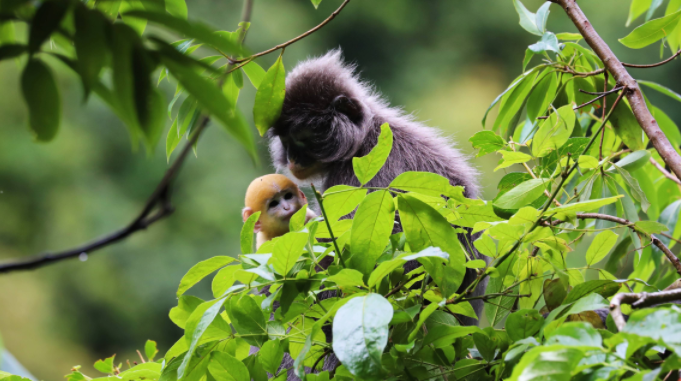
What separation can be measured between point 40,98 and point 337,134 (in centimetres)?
85

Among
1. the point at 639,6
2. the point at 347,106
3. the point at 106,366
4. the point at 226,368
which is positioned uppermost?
the point at 639,6

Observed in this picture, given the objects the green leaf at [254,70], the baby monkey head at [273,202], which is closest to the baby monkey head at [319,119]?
the baby monkey head at [273,202]

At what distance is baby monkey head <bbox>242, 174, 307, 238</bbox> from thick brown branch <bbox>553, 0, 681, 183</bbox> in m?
0.60

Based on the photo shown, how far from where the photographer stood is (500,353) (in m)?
0.46

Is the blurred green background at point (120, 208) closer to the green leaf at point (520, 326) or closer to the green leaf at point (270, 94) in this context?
the green leaf at point (270, 94)

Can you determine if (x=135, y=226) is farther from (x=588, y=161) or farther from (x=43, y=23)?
(x=588, y=161)

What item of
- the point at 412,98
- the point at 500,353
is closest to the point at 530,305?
the point at 500,353

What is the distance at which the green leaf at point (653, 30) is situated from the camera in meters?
0.66

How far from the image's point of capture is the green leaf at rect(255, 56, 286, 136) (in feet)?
1.89

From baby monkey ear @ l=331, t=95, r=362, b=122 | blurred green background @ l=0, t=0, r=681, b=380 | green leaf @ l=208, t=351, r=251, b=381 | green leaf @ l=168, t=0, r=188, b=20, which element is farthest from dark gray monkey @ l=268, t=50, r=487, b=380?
blurred green background @ l=0, t=0, r=681, b=380

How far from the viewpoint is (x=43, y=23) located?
0.84 ft

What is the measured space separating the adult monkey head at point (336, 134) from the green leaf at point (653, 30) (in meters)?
0.42

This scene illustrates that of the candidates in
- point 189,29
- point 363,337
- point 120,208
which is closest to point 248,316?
point 363,337

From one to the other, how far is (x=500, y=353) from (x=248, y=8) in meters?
0.34
